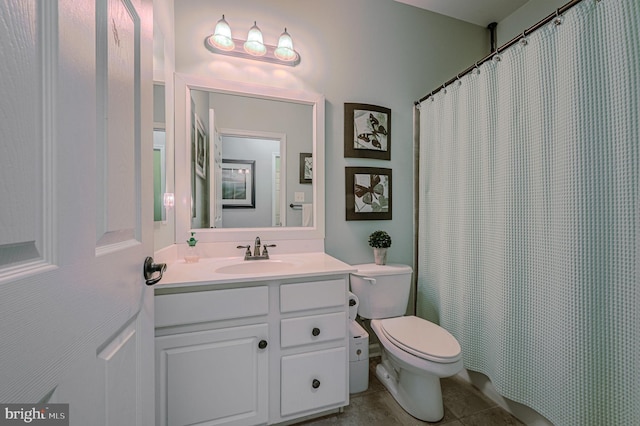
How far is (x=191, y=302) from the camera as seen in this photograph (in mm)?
1057

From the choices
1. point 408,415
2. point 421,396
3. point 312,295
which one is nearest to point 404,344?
point 421,396

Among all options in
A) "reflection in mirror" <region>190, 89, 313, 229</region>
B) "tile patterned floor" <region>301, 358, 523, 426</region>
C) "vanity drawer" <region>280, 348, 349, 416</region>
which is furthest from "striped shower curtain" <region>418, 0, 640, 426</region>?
"reflection in mirror" <region>190, 89, 313, 229</region>

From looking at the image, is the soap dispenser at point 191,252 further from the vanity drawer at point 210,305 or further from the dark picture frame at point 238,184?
the vanity drawer at point 210,305

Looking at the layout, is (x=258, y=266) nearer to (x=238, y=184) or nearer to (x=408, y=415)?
(x=238, y=184)

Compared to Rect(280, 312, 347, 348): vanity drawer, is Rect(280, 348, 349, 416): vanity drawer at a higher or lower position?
lower

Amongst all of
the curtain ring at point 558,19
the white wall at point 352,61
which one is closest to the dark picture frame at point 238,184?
the white wall at point 352,61

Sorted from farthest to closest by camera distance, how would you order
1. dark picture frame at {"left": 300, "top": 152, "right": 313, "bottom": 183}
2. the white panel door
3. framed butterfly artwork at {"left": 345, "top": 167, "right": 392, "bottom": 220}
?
framed butterfly artwork at {"left": 345, "top": 167, "right": 392, "bottom": 220}
dark picture frame at {"left": 300, "top": 152, "right": 313, "bottom": 183}
the white panel door

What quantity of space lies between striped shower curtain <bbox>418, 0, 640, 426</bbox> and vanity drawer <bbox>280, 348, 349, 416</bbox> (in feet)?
2.67

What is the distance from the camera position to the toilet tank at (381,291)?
1621mm

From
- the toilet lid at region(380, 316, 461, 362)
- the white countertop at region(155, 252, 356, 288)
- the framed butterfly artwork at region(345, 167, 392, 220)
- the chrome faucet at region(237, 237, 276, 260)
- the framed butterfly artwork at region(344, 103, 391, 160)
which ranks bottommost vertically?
the toilet lid at region(380, 316, 461, 362)

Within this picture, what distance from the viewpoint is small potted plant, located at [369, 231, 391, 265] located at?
1.79 meters

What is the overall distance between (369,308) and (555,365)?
884 millimetres

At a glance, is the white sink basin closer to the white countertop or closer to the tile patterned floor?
the white countertop

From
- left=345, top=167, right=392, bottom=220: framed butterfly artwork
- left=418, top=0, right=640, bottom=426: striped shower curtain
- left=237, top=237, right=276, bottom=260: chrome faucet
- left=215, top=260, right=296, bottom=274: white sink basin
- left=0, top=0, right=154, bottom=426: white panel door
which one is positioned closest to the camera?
left=0, top=0, right=154, bottom=426: white panel door
